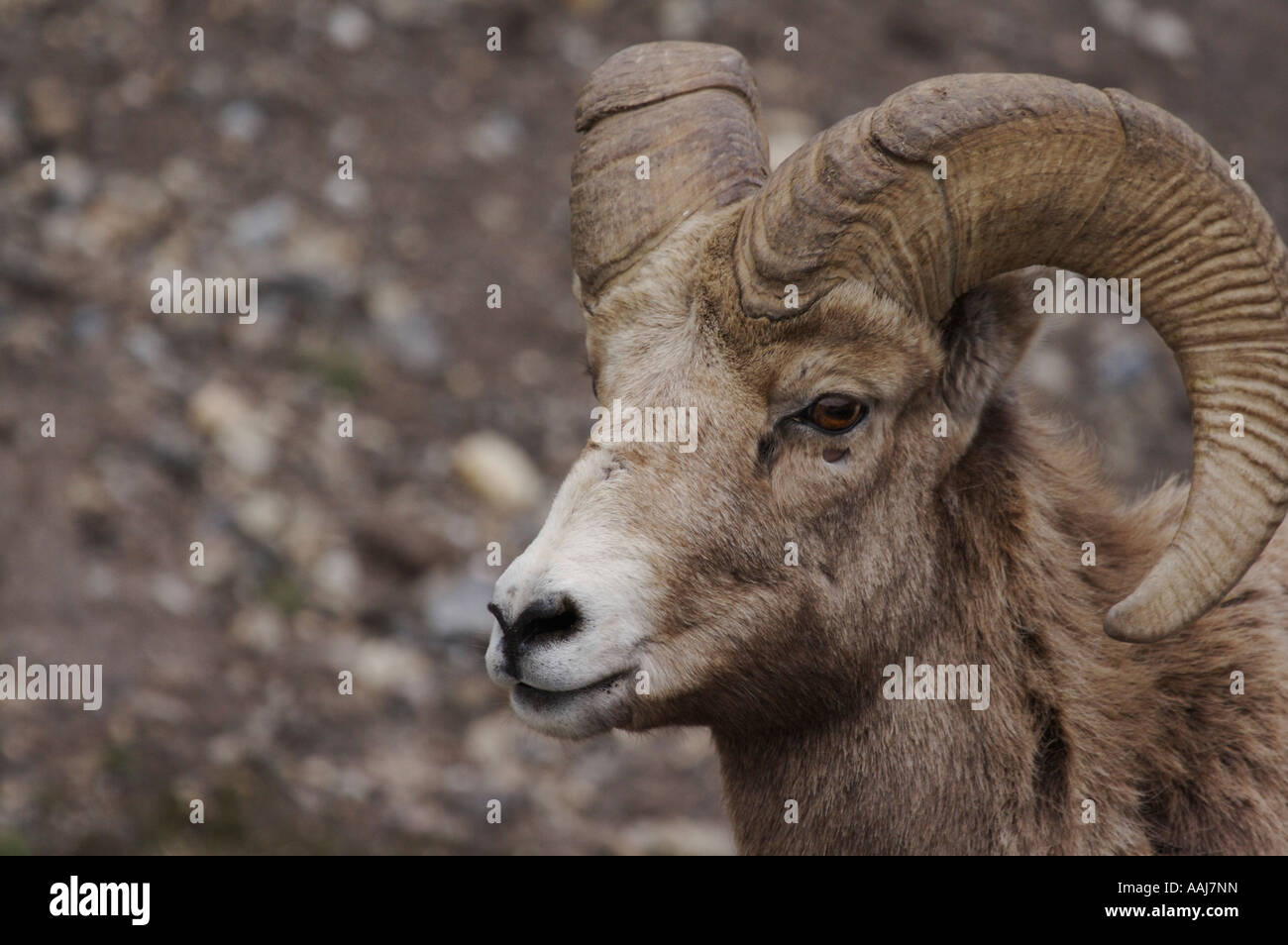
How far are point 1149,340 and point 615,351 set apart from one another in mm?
9202

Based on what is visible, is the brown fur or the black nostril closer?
the black nostril

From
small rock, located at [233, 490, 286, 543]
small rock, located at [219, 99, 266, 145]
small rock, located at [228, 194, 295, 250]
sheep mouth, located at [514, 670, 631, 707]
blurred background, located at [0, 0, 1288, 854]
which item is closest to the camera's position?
sheep mouth, located at [514, 670, 631, 707]

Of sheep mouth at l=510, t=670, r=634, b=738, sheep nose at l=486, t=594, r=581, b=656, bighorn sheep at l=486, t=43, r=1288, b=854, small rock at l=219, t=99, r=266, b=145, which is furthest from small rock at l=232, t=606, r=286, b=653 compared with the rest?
sheep nose at l=486, t=594, r=581, b=656

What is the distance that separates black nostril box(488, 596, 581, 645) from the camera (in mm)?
3977

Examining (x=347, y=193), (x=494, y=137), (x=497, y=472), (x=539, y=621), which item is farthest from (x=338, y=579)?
(x=539, y=621)

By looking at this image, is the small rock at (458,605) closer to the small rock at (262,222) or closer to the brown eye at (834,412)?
the small rock at (262,222)

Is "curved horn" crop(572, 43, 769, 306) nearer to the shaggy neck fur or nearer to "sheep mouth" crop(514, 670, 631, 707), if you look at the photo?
the shaggy neck fur

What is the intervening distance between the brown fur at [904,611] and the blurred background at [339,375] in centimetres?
81

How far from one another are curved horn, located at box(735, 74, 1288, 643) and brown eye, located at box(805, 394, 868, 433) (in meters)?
0.30

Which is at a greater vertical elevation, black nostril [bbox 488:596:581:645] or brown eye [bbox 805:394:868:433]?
brown eye [bbox 805:394:868:433]

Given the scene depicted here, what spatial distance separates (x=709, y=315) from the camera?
4488 millimetres

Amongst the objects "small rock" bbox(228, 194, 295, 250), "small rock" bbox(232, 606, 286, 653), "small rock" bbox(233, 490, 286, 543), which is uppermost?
"small rock" bbox(228, 194, 295, 250)
